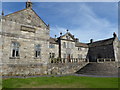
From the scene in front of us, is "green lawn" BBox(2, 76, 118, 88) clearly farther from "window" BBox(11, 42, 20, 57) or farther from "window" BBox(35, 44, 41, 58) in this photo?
"window" BBox(35, 44, 41, 58)

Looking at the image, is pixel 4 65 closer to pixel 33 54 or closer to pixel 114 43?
pixel 33 54

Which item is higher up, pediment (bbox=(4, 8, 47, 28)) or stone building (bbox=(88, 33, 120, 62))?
pediment (bbox=(4, 8, 47, 28))

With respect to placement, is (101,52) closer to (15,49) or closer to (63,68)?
(63,68)

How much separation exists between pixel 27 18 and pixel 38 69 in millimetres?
9617

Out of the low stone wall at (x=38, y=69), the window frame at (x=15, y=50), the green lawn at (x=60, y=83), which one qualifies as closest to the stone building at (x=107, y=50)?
the low stone wall at (x=38, y=69)

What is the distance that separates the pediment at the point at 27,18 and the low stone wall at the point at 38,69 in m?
7.71

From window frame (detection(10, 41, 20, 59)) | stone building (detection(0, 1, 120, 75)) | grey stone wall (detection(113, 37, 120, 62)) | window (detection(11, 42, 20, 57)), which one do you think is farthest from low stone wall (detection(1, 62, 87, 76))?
grey stone wall (detection(113, 37, 120, 62))

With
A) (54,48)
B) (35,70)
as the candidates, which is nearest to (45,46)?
(35,70)

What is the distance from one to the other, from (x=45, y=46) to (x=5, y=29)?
24.8 ft

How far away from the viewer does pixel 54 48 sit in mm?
29844

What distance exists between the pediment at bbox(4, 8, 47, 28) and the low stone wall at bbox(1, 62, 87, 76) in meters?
7.71

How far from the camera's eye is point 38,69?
18109 millimetres

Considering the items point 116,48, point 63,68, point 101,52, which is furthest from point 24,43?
point 116,48

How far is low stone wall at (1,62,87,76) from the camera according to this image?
15561 millimetres
